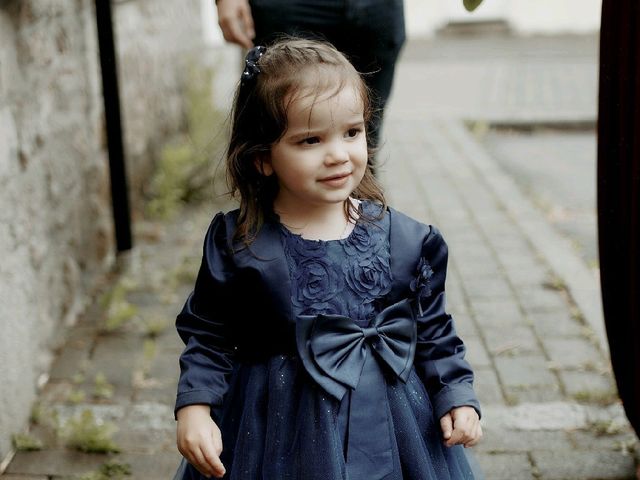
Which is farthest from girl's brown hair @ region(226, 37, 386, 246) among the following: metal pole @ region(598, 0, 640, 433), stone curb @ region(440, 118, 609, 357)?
stone curb @ region(440, 118, 609, 357)

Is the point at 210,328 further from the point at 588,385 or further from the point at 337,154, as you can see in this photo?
the point at 588,385

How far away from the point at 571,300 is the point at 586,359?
620mm

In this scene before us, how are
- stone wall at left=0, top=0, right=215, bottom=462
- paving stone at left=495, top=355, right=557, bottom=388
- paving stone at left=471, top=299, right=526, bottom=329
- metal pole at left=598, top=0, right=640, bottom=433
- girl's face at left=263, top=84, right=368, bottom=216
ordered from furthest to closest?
paving stone at left=471, top=299, right=526, bottom=329 < paving stone at left=495, top=355, right=557, bottom=388 < stone wall at left=0, top=0, right=215, bottom=462 < metal pole at left=598, top=0, right=640, bottom=433 < girl's face at left=263, top=84, right=368, bottom=216

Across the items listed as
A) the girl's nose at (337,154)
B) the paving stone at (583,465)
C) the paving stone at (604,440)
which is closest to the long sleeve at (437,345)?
the girl's nose at (337,154)

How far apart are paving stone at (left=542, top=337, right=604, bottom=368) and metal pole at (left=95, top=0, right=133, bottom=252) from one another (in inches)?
69.5

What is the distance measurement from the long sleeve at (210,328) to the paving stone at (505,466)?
40.4 inches

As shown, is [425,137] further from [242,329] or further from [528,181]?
[242,329]

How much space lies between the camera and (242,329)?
6.65ft

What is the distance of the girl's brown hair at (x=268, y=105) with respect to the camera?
6.23 ft

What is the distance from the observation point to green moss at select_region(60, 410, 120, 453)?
9.09ft

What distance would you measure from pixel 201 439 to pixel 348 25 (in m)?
1.35

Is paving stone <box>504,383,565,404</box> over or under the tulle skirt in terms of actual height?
under

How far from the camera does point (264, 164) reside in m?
2.00

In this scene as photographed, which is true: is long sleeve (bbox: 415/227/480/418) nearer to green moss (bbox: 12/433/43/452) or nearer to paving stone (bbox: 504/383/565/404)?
paving stone (bbox: 504/383/565/404)
